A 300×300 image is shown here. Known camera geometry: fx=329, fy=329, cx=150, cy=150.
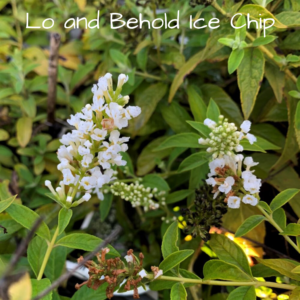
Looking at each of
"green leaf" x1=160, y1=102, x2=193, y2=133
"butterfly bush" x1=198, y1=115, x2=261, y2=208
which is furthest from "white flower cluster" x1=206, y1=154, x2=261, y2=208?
"green leaf" x1=160, y1=102, x2=193, y2=133

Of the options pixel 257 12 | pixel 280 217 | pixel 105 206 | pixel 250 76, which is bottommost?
pixel 105 206

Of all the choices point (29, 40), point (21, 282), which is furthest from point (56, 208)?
point (29, 40)

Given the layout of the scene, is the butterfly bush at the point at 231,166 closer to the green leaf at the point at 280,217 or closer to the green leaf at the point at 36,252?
the green leaf at the point at 280,217

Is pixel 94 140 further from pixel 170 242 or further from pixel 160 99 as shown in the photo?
pixel 160 99

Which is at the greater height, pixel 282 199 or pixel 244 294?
pixel 282 199

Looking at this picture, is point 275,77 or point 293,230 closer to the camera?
point 293,230

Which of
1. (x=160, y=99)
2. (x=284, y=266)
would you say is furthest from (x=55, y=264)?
(x=160, y=99)

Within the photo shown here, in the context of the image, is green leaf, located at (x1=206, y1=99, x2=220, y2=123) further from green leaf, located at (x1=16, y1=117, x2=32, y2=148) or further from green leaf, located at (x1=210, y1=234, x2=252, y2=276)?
green leaf, located at (x1=16, y1=117, x2=32, y2=148)

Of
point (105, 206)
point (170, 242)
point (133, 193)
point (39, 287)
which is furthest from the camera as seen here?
point (105, 206)

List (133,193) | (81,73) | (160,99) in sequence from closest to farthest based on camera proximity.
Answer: (133,193), (160,99), (81,73)
